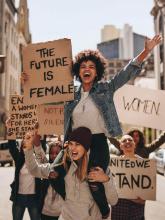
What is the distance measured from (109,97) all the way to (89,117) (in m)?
0.24

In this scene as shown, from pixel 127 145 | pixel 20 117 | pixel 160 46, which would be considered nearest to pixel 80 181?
pixel 127 145

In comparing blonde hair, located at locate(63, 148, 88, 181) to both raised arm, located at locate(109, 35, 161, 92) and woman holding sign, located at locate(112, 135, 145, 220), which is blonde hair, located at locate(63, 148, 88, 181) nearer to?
raised arm, located at locate(109, 35, 161, 92)

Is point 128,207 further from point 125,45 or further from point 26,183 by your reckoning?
point 125,45

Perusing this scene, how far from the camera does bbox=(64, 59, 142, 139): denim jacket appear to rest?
392 centimetres

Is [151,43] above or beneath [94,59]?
above

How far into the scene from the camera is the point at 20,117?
6.88 metres

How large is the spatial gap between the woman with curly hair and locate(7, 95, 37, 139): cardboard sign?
2658 millimetres

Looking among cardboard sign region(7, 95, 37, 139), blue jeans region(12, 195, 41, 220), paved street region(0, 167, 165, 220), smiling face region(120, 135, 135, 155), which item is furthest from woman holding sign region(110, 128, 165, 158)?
paved street region(0, 167, 165, 220)

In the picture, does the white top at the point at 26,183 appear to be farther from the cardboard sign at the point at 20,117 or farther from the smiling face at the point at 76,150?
the smiling face at the point at 76,150

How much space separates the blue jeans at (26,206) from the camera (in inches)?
261

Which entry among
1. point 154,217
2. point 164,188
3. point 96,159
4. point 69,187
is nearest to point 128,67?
point 96,159

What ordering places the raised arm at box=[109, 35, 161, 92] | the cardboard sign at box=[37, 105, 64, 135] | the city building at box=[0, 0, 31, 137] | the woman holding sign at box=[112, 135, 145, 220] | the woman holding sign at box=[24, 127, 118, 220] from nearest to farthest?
the woman holding sign at box=[24, 127, 118, 220], the raised arm at box=[109, 35, 161, 92], the cardboard sign at box=[37, 105, 64, 135], the woman holding sign at box=[112, 135, 145, 220], the city building at box=[0, 0, 31, 137]

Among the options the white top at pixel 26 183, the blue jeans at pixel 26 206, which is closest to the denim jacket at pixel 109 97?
the white top at pixel 26 183

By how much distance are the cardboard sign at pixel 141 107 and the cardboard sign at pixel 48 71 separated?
237 centimetres
